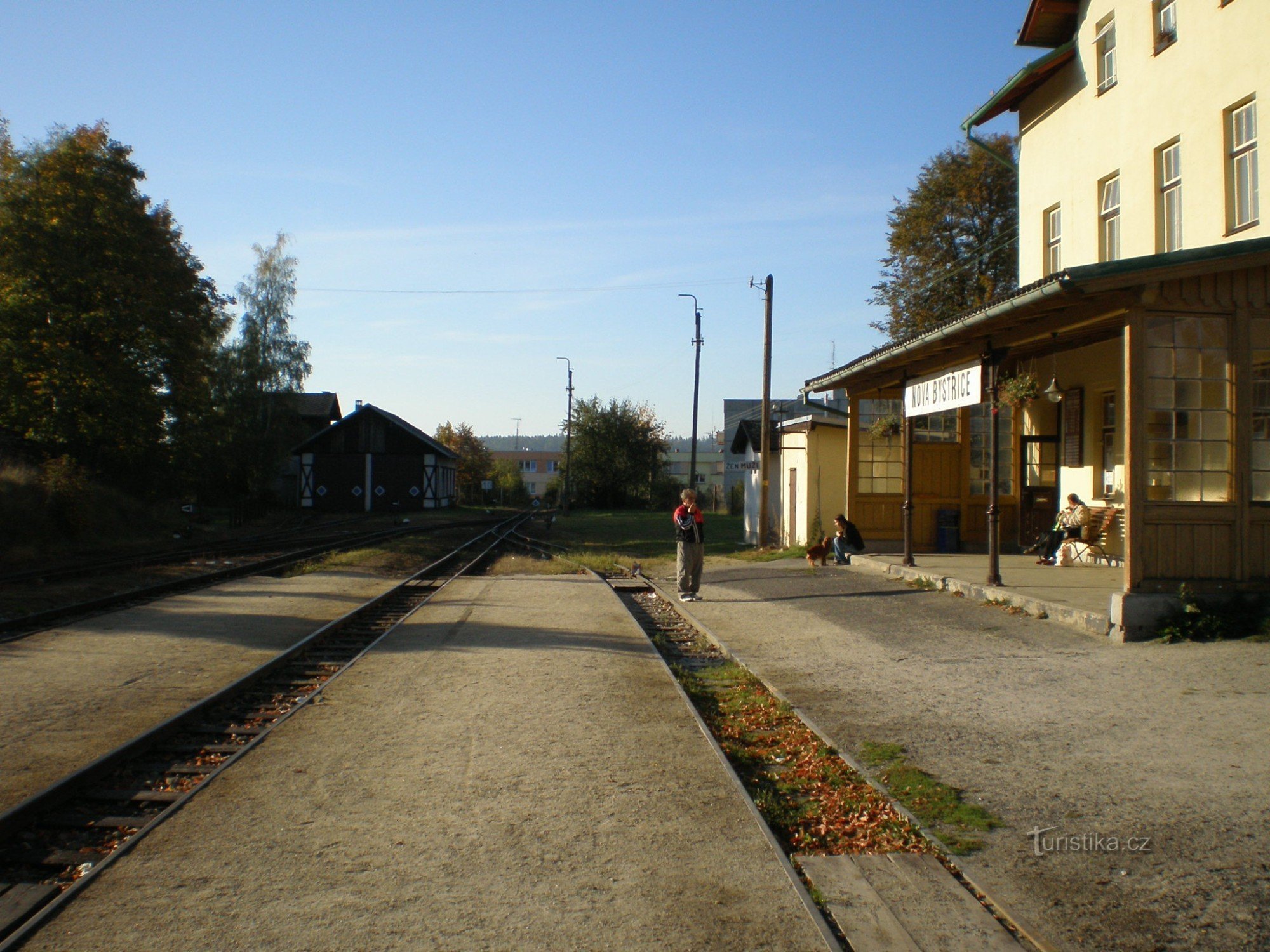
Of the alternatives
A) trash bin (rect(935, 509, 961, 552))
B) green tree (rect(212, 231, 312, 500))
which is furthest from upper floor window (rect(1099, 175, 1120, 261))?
green tree (rect(212, 231, 312, 500))

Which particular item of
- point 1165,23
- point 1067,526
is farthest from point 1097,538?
point 1165,23

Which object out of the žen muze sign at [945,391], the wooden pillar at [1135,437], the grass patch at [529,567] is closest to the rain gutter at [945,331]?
the žen muze sign at [945,391]

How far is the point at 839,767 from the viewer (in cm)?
616

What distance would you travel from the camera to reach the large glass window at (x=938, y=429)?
794 inches

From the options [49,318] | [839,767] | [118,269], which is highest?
[118,269]

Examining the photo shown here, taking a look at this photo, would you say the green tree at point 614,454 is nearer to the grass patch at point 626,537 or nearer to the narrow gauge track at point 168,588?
the grass patch at point 626,537

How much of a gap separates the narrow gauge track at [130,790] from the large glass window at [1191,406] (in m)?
8.59

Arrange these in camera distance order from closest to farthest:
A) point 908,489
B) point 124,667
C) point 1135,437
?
point 124,667
point 1135,437
point 908,489

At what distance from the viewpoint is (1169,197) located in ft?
48.2

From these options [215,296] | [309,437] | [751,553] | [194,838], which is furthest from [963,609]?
[309,437]

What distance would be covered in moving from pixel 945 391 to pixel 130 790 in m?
12.0

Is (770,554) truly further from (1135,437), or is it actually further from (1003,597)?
(1135,437)

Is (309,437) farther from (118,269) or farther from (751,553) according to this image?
(751,553)

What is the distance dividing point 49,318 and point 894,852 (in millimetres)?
32056
